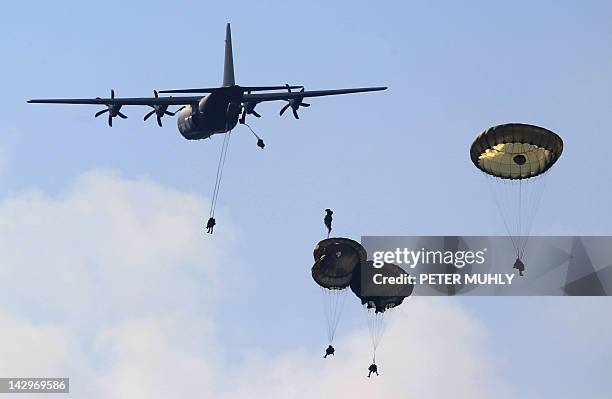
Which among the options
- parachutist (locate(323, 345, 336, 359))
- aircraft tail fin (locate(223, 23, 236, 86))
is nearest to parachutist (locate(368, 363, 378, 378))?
parachutist (locate(323, 345, 336, 359))

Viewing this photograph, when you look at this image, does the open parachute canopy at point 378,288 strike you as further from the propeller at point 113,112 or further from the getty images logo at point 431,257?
the propeller at point 113,112

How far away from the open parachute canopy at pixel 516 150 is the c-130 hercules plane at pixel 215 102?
17305 mm

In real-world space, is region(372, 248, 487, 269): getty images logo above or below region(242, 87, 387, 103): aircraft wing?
below

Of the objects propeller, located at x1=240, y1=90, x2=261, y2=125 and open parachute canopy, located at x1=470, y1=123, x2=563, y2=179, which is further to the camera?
propeller, located at x1=240, y1=90, x2=261, y2=125

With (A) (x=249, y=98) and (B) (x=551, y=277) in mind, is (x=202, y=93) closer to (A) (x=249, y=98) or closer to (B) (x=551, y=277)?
(A) (x=249, y=98)

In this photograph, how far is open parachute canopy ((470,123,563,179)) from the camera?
7700 cm

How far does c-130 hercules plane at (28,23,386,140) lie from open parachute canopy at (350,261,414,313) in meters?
13.6

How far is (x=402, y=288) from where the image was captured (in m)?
89.2

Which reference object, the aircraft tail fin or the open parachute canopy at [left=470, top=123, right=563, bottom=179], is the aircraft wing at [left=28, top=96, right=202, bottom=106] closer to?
the aircraft tail fin

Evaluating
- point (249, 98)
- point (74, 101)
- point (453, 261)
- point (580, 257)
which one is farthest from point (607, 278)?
point (74, 101)

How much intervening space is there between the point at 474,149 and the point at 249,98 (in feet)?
88.6

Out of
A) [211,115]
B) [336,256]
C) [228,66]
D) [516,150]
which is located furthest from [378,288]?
[228,66]

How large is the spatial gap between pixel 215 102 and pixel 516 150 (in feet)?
80.2

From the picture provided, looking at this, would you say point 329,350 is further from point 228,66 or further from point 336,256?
point 228,66
